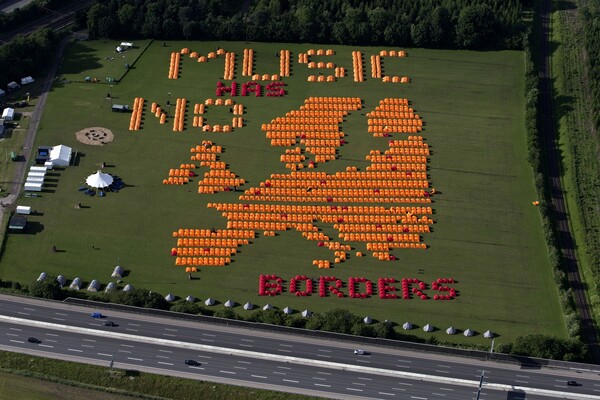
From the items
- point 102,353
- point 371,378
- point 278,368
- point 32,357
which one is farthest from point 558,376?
point 32,357

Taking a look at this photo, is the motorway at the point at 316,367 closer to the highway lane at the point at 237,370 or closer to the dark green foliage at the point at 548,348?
the highway lane at the point at 237,370

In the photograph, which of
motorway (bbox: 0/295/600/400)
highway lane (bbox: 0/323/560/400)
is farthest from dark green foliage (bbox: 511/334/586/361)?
highway lane (bbox: 0/323/560/400)

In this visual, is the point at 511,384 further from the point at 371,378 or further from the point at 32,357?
the point at 32,357

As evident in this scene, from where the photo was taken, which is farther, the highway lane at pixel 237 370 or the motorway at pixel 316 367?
the motorway at pixel 316 367

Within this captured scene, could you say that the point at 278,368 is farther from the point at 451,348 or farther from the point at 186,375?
the point at 451,348

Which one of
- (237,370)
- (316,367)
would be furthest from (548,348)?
(237,370)

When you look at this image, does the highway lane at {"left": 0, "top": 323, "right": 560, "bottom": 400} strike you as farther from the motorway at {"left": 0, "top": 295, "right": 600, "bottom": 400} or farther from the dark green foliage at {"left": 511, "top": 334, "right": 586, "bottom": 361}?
the dark green foliage at {"left": 511, "top": 334, "right": 586, "bottom": 361}

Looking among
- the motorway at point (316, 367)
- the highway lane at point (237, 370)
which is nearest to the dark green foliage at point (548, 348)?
the motorway at point (316, 367)
